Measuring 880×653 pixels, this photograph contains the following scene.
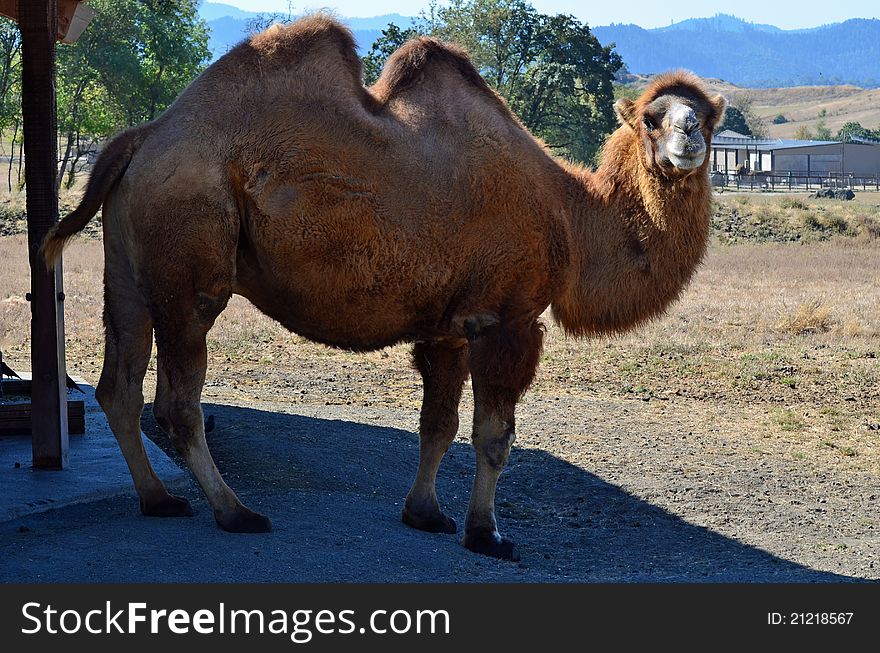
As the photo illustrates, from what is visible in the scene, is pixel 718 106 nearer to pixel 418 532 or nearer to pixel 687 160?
pixel 687 160

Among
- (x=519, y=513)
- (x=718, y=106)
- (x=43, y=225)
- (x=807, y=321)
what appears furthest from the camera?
(x=807, y=321)

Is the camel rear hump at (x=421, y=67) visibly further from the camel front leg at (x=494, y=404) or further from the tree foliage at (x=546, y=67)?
the tree foliage at (x=546, y=67)

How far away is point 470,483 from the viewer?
8.26m

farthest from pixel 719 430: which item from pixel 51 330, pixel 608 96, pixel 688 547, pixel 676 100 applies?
pixel 608 96

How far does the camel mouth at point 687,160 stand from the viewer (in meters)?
6.04

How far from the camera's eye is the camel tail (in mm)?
5855

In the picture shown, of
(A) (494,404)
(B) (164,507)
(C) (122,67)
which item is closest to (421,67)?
(A) (494,404)

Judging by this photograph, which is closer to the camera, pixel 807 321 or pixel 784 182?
pixel 807 321

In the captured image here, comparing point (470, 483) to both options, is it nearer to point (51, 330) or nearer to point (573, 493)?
point (573, 493)

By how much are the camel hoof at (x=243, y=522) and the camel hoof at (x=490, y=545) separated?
111 centimetres

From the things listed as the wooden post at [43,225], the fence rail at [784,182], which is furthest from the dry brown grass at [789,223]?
the wooden post at [43,225]

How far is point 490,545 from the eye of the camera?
6090 mm

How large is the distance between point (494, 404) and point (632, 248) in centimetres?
123

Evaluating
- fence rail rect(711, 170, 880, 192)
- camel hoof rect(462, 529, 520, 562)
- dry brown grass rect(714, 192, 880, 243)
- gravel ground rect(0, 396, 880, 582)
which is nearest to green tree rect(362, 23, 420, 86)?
dry brown grass rect(714, 192, 880, 243)
